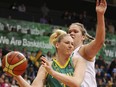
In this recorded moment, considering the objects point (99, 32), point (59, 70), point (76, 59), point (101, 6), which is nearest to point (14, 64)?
point (59, 70)

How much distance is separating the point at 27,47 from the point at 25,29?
2.72ft

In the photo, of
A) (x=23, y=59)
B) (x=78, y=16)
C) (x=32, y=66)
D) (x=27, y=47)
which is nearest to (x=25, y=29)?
(x=27, y=47)

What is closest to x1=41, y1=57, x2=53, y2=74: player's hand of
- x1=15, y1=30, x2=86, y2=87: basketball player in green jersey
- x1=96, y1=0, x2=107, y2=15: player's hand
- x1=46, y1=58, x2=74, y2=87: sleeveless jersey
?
x1=15, y1=30, x2=86, y2=87: basketball player in green jersey

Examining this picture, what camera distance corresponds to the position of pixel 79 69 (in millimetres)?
3701

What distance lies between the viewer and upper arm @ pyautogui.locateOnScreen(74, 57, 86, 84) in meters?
3.62

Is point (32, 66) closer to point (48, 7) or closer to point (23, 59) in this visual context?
point (48, 7)

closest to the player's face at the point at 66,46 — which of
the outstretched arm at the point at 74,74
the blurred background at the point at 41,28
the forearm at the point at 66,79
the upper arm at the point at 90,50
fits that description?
the outstretched arm at the point at 74,74

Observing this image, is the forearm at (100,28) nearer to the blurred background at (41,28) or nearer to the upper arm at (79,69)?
the upper arm at (79,69)

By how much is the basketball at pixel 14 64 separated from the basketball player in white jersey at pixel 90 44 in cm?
61

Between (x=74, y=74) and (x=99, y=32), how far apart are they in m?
0.53

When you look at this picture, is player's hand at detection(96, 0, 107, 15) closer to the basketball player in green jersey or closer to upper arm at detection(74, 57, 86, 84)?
the basketball player in green jersey

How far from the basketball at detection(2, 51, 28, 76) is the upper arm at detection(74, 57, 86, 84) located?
2.20ft

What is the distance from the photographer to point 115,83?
45.6 feet

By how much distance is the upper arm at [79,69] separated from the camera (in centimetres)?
362
